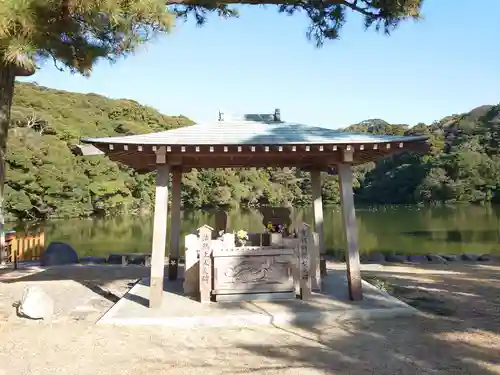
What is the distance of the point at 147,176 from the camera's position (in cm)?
3055

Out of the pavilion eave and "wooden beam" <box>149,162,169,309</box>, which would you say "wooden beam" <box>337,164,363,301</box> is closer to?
the pavilion eave

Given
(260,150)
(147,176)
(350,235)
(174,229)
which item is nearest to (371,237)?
(174,229)

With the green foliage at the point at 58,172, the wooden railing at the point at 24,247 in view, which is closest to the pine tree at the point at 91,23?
the wooden railing at the point at 24,247

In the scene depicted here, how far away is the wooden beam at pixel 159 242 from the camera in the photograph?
4.79m

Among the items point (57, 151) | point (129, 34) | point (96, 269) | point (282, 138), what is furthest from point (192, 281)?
point (57, 151)

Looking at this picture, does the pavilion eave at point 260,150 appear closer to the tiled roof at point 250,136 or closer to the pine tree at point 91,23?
the tiled roof at point 250,136

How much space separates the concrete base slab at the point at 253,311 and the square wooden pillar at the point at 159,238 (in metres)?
0.17

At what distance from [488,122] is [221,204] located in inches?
1092

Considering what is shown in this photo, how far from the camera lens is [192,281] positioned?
17.7ft

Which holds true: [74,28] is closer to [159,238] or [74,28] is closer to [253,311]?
[159,238]

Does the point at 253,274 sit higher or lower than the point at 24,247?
lower

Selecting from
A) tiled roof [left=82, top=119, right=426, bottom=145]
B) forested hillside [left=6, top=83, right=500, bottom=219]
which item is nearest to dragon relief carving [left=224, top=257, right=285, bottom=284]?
tiled roof [left=82, top=119, right=426, bottom=145]

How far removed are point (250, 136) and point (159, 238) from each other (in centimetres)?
158

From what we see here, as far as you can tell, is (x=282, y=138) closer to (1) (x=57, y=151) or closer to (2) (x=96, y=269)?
(2) (x=96, y=269)
